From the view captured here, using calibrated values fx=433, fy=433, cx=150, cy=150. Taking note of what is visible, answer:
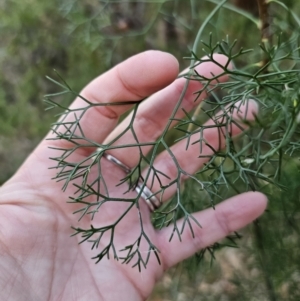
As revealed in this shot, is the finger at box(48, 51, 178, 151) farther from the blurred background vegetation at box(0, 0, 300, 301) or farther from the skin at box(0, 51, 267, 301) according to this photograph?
the blurred background vegetation at box(0, 0, 300, 301)

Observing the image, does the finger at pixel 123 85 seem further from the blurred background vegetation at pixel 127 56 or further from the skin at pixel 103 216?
the blurred background vegetation at pixel 127 56

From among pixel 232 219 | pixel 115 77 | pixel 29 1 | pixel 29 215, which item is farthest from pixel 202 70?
pixel 29 1

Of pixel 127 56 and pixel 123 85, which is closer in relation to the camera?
pixel 123 85

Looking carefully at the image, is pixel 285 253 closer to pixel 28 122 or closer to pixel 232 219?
pixel 232 219

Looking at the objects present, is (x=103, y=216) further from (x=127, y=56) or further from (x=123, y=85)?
(x=127, y=56)

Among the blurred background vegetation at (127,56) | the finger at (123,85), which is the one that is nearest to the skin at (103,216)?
the finger at (123,85)

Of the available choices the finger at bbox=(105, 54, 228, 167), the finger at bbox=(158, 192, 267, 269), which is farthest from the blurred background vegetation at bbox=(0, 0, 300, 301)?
the finger at bbox=(105, 54, 228, 167)

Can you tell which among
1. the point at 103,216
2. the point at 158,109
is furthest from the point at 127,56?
the point at 103,216
